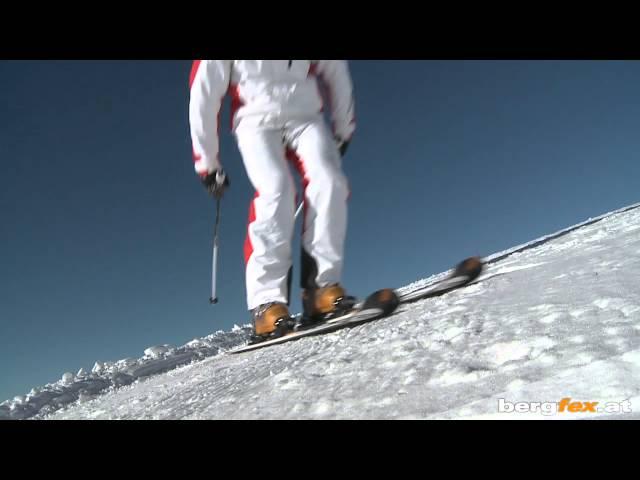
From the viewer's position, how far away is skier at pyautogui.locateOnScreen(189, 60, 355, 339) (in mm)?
2609

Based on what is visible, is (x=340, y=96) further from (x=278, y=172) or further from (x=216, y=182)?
(x=216, y=182)

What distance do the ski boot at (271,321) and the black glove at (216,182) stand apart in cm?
92

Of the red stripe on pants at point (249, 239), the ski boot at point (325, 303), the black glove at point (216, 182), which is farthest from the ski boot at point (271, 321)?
the black glove at point (216, 182)

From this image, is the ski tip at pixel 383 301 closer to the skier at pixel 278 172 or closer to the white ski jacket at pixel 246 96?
the skier at pixel 278 172

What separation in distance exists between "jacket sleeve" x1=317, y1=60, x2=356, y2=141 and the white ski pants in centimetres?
50

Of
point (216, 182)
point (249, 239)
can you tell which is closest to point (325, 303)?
point (249, 239)

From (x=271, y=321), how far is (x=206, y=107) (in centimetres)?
150

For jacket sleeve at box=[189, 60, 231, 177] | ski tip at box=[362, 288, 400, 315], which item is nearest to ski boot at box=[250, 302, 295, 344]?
ski tip at box=[362, 288, 400, 315]

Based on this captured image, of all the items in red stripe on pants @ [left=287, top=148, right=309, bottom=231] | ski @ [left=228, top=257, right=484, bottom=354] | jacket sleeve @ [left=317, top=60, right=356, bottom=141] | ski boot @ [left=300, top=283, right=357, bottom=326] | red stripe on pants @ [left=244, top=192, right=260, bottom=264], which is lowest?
ski @ [left=228, top=257, right=484, bottom=354]

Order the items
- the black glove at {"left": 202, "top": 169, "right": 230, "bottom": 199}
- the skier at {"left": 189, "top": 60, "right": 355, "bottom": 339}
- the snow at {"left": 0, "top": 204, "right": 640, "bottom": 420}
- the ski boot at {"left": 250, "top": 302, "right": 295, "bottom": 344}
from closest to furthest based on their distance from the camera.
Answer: the snow at {"left": 0, "top": 204, "right": 640, "bottom": 420} → the ski boot at {"left": 250, "top": 302, "right": 295, "bottom": 344} → the skier at {"left": 189, "top": 60, "right": 355, "bottom": 339} → the black glove at {"left": 202, "top": 169, "right": 230, "bottom": 199}

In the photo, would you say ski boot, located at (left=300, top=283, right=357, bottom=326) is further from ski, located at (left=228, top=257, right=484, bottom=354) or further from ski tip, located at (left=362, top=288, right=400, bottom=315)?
→ ski tip, located at (left=362, top=288, right=400, bottom=315)

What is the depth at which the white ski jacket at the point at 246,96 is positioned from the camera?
2.83 metres
